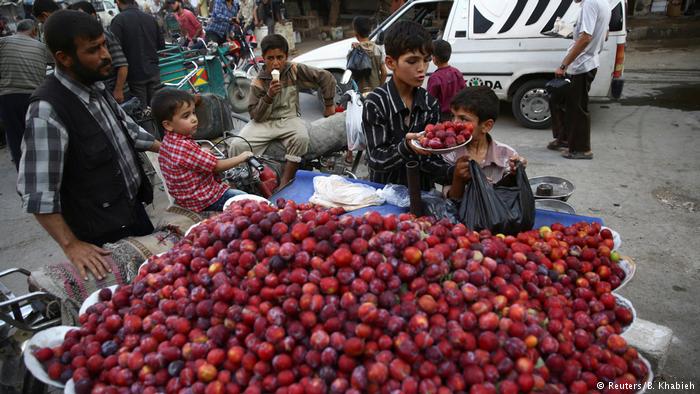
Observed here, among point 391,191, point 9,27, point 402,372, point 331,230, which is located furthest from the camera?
point 9,27

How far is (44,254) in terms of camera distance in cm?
453

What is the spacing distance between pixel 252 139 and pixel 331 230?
108 inches

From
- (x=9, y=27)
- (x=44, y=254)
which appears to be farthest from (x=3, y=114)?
(x=9, y=27)

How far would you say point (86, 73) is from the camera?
232cm

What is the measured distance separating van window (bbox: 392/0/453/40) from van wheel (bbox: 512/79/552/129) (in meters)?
1.70

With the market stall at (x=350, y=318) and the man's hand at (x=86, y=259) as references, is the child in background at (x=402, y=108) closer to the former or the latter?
the market stall at (x=350, y=318)

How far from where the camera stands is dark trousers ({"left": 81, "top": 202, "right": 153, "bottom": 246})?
8.57ft

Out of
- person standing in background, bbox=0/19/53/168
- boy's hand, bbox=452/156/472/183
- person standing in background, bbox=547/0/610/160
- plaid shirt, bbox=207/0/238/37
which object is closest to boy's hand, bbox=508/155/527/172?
boy's hand, bbox=452/156/472/183

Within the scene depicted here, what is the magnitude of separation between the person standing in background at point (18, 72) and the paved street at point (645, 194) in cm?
115

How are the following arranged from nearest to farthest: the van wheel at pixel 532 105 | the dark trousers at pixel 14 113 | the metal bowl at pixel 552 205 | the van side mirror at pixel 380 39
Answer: the metal bowl at pixel 552 205, the dark trousers at pixel 14 113, the van wheel at pixel 532 105, the van side mirror at pixel 380 39

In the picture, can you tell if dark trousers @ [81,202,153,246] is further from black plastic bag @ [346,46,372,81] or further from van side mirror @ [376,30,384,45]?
van side mirror @ [376,30,384,45]

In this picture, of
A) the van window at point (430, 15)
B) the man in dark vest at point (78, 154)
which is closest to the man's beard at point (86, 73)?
the man in dark vest at point (78, 154)

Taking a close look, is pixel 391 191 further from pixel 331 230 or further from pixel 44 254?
pixel 44 254

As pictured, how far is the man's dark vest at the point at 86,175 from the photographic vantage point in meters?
2.29
